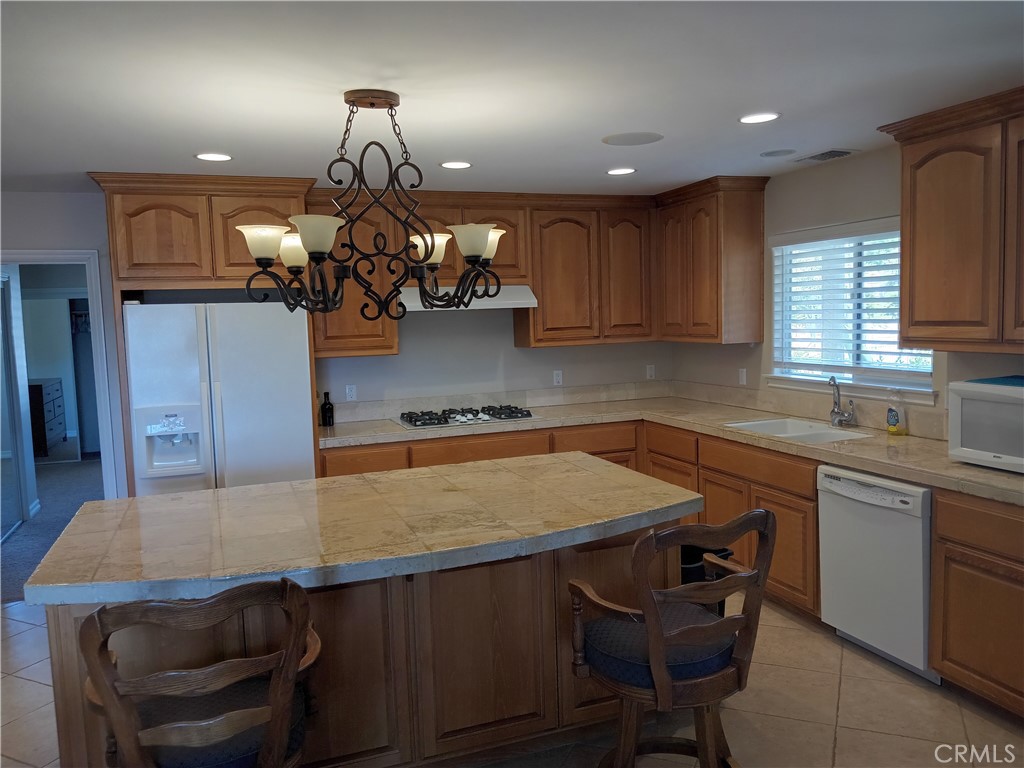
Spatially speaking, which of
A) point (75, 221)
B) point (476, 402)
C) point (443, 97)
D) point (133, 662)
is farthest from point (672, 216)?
point (133, 662)

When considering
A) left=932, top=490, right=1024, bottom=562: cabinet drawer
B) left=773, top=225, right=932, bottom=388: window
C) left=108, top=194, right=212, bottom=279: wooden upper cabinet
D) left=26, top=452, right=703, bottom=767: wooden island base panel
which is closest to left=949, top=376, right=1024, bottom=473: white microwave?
left=932, top=490, right=1024, bottom=562: cabinet drawer

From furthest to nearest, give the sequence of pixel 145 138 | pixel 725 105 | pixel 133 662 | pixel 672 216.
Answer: pixel 672 216 < pixel 145 138 < pixel 725 105 < pixel 133 662

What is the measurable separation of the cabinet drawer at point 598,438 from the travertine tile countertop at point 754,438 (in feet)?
0.16

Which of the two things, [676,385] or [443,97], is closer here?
[443,97]

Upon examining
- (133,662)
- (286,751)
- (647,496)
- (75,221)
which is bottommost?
(286,751)

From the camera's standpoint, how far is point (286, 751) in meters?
1.71

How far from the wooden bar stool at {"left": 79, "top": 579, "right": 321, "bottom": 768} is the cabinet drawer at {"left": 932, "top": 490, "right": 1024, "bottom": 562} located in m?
2.34

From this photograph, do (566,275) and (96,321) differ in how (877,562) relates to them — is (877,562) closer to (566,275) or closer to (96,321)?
(566,275)

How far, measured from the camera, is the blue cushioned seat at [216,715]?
1.61 m

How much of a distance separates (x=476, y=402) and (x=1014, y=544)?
3.22 metres

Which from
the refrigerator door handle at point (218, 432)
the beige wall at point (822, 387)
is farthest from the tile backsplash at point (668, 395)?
the refrigerator door handle at point (218, 432)

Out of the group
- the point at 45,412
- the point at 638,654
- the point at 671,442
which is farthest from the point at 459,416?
the point at 45,412

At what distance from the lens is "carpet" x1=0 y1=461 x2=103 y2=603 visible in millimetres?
4492

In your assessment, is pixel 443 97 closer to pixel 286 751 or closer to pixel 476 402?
pixel 286 751
